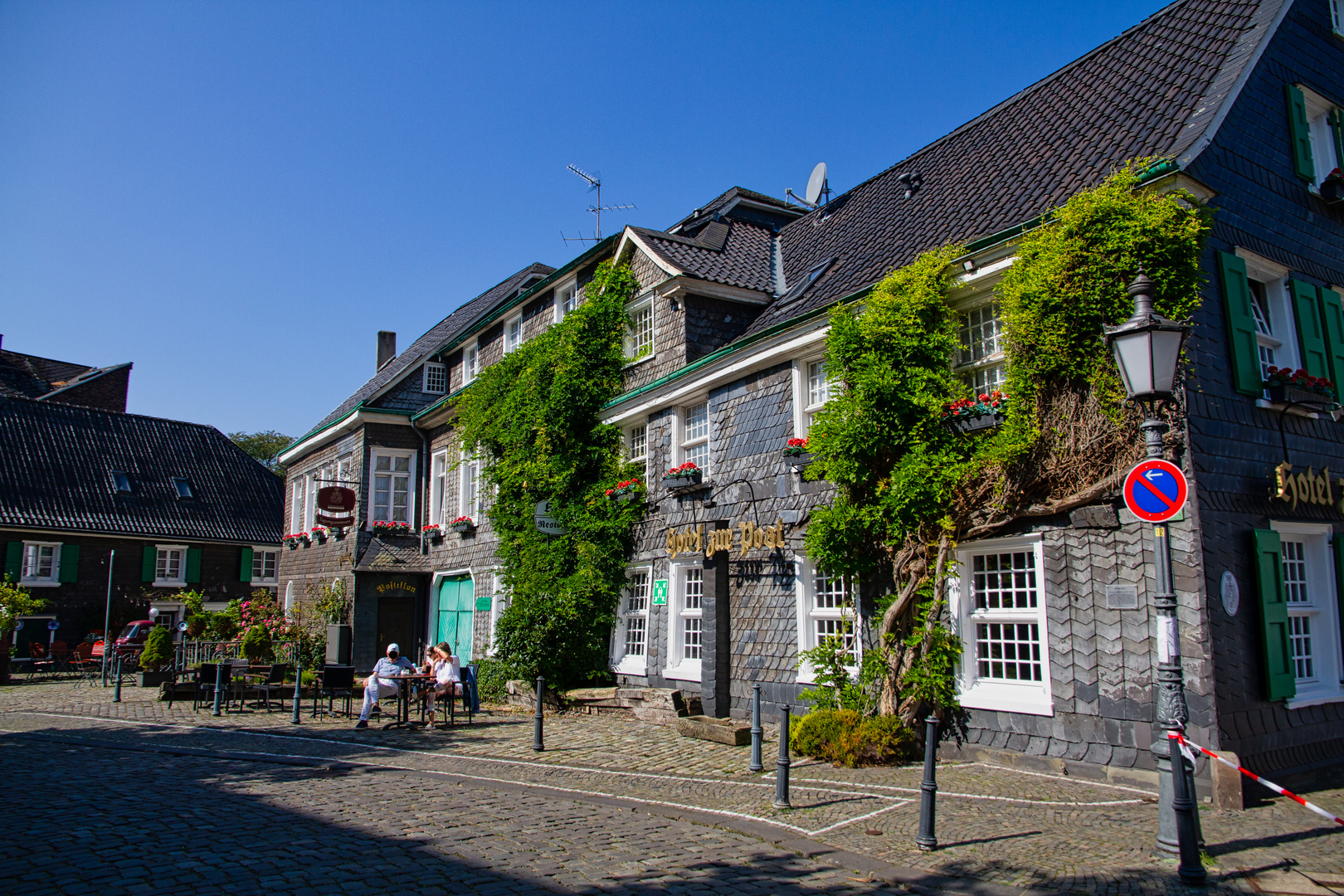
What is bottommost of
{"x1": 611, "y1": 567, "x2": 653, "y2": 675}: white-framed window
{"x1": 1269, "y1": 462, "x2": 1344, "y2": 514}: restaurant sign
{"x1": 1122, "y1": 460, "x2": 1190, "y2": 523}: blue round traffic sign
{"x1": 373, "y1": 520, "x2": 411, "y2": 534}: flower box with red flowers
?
{"x1": 611, "y1": 567, "x2": 653, "y2": 675}: white-framed window

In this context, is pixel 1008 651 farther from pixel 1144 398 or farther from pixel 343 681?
pixel 343 681

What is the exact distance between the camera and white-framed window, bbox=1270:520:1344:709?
404 inches

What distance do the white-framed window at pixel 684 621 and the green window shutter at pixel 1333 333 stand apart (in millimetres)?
9500

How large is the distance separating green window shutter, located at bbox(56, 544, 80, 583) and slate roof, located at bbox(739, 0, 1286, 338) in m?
30.0

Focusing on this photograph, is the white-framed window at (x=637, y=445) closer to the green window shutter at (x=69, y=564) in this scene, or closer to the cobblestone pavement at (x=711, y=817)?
the cobblestone pavement at (x=711, y=817)

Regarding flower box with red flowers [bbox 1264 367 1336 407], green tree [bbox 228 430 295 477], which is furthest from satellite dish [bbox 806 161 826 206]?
green tree [bbox 228 430 295 477]

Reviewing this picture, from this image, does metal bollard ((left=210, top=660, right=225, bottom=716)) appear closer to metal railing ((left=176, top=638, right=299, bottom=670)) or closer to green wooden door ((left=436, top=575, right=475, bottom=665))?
metal railing ((left=176, top=638, right=299, bottom=670))

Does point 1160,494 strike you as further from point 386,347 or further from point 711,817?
point 386,347

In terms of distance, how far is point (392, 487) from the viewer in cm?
2689

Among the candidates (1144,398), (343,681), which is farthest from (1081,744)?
(343,681)

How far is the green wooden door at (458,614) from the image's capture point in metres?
23.5

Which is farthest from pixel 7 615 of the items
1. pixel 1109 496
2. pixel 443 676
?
pixel 1109 496

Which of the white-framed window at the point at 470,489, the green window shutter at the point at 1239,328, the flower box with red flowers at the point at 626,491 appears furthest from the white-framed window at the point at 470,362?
the green window shutter at the point at 1239,328

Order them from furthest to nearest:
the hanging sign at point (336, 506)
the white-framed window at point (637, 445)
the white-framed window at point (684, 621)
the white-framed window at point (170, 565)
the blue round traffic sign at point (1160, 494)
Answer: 1. the white-framed window at point (170, 565)
2. the hanging sign at point (336, 506)
3. the white-framed window at point (637, 445)
4. the white-framed window at point (684, 621)
5. the blue round traffic sign at point (1160, 494)
